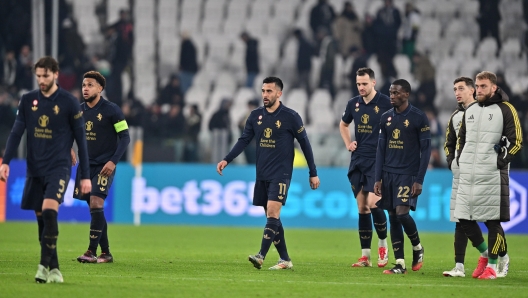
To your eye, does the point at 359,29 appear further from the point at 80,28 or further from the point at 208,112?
the point at 80,28

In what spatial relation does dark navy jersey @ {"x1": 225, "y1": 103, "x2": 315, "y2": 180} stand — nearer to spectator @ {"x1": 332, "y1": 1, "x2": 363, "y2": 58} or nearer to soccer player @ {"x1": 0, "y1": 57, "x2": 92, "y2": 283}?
soccer player @ {"x1": 0, "y1": 57, "x2": 92, "y2": 283}

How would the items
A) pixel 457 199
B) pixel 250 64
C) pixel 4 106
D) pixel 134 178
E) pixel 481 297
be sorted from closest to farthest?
pixel 481 297
pixel 457 199
pixel 134 178
pixel 4 106
pixel 250 64

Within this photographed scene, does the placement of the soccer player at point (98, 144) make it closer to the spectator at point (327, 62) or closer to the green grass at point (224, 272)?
the green grass at point (224, 272)

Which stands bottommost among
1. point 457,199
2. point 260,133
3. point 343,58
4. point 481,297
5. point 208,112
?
point 481,297

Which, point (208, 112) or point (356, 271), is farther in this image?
point (208, 112)

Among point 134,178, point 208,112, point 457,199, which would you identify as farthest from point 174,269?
point 208,112

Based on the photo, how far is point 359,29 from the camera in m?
23.7

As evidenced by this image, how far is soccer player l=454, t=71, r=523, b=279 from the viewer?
28.1 feet

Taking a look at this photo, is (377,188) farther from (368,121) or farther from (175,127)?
(175,127)

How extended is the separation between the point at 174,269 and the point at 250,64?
14.5 metres

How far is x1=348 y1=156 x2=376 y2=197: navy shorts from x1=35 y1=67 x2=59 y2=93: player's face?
Result: 167 inches

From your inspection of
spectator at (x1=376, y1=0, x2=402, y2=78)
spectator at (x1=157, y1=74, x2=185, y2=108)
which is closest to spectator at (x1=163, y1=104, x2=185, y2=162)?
spectator at (x1=157, y1=74, x2=185, y2=108)

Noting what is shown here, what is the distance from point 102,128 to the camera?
1023 centimetres

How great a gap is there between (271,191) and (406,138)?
5.32ft
